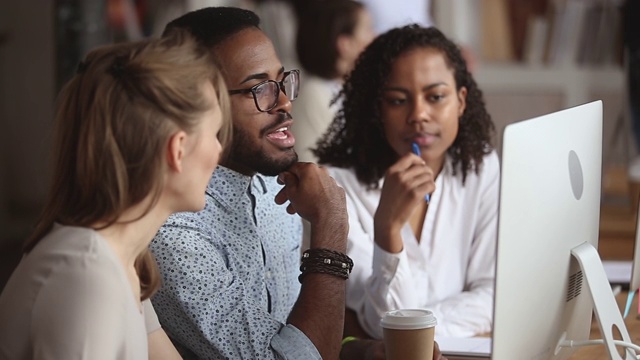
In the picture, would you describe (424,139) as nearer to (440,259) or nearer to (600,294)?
(440,259)

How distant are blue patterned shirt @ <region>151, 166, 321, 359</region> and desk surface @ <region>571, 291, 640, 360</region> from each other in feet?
1.54

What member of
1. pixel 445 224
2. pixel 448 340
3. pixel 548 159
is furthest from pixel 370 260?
pixel 548 159

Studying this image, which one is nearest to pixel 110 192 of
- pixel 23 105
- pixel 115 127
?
pixel 115 127

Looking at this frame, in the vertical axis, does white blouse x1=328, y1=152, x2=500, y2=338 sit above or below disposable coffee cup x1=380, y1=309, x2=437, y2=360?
above

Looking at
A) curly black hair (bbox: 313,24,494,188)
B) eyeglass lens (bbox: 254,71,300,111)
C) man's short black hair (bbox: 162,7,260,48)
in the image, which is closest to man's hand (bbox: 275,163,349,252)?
eyeglass lens (bbox: 254,71,300,111)

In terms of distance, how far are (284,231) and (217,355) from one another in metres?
0.44

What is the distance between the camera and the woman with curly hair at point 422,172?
2.12m

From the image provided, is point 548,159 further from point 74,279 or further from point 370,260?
point 370,260

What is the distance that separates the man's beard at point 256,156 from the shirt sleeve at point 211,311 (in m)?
0.22

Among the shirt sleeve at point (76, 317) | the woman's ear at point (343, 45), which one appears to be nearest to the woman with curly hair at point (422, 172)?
the shirt sleeve at point (76, 317)

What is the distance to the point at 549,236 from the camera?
4.71 feet

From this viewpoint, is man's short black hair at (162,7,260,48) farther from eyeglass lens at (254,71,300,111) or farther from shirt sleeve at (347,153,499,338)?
shirt sleeve at (347,153,499,338)

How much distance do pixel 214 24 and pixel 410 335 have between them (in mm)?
637

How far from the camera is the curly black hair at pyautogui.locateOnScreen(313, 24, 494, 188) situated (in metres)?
2.40
